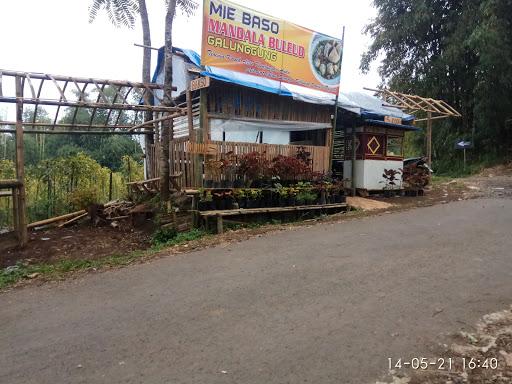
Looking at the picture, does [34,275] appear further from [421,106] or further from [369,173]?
[421,106]

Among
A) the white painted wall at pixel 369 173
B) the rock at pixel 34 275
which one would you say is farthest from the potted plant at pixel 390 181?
the rock at pixel 34 275

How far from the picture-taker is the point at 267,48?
1012cm

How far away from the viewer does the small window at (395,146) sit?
46.2 feet

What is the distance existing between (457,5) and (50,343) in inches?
983

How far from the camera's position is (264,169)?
952cm

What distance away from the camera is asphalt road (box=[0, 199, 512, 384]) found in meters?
3.20

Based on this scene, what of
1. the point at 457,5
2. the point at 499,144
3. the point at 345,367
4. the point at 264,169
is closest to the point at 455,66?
the point at 457,5

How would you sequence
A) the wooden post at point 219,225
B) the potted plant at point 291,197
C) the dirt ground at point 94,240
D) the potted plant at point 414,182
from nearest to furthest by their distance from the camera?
1. the dirt ground at point 94,240
2. the wooden post at point 219,225
3. the potted plant at point 291,197
4. the potted plant at point 414,182

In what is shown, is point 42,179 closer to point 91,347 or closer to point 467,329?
Result: point 91,347

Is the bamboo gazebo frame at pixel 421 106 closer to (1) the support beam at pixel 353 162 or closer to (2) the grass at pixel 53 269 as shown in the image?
(1) the support beam at pixel 353 162
